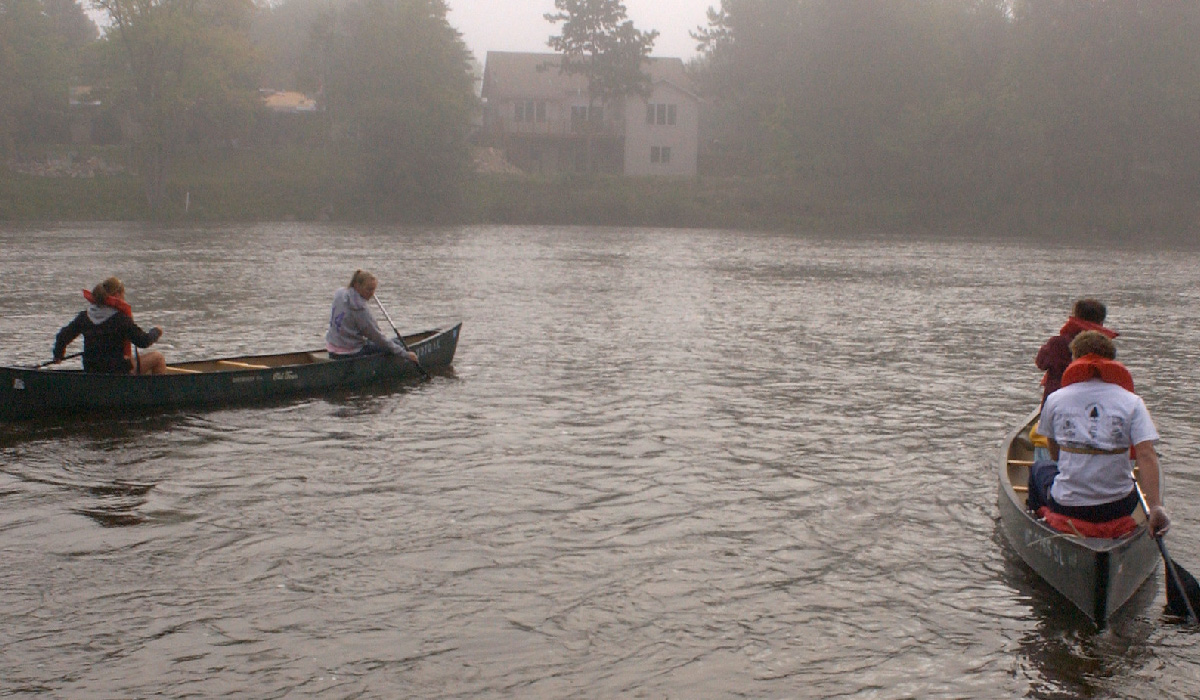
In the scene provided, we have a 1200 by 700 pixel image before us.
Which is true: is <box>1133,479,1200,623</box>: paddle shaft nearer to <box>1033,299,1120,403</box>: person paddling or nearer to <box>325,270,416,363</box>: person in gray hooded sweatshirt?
<box>1033,299,1120,403</box>: person paddling

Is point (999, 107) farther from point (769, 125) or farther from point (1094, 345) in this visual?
point (1094, 345)

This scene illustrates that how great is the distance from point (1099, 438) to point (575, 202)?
226ft

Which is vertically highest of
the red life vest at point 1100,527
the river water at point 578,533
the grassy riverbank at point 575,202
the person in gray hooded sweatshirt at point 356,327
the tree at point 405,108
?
the tree at point 405,108

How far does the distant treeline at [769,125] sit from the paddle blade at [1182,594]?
218 ft

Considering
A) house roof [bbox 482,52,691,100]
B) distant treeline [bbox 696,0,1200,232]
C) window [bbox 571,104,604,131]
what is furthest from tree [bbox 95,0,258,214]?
distant treeline [bbox 696,0,1200,232]

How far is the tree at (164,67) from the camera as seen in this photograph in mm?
71500

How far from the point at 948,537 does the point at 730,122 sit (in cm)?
9932

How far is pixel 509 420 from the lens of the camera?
51.2ft

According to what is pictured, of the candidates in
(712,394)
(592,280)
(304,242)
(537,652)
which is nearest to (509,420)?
(712,394)

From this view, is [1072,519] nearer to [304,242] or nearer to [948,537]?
[948,537]

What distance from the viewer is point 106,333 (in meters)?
14.8

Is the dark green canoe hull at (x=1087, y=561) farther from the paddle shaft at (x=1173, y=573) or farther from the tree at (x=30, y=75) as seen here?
the tree at (x=30, y=75)

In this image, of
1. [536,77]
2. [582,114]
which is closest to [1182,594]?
[582,114]

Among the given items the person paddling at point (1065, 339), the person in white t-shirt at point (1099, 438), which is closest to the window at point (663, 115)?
the person paddling at point (1065, 339)
